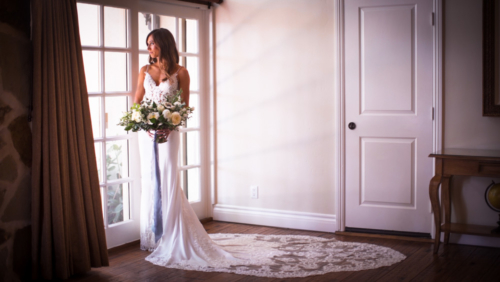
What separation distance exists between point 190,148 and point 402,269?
94.1 inches

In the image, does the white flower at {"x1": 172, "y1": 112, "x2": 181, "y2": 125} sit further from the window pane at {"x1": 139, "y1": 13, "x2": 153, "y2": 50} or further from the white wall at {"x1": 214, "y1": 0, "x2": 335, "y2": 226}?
the white wall at {"x1": 214, "y1": 0, "x2": 335, "y2": 226}

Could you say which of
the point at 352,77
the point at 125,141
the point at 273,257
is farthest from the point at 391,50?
the point at 125,141

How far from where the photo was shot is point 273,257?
3848 mm

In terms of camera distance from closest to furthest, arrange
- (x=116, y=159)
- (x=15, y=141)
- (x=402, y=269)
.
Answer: (x=15, y=141) < (x=402, y=269) < (x=116, y=159)

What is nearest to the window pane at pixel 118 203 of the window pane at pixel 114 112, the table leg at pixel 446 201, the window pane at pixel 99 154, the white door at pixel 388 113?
the window pane at pixel 99 154

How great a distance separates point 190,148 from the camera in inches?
198

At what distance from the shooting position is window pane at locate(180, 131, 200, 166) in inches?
195

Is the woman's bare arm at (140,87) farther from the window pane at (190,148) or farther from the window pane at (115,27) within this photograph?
the window pane at (190,148)

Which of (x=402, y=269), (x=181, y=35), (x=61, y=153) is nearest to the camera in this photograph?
(x=61, y=153)

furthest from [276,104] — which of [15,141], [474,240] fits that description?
[15,141]

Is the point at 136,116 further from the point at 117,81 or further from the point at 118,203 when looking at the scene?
the point at 118,203

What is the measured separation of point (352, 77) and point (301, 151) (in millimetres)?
849

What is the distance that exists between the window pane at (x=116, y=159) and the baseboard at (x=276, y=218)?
133 cm

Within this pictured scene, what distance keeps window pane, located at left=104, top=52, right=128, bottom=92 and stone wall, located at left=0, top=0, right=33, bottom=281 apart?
78 centimetres
